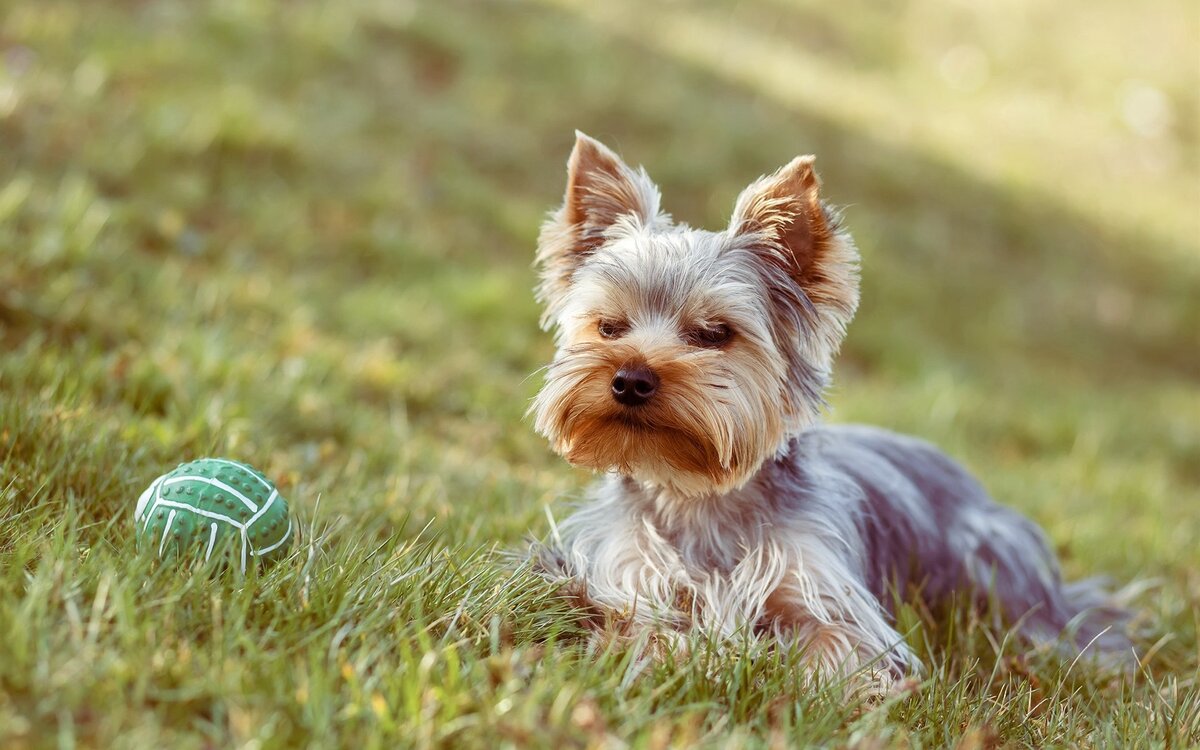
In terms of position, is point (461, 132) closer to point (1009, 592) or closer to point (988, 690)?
point (1009, 592)

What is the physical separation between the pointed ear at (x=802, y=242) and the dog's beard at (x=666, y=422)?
50 cm

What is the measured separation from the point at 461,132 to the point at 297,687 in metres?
8.93

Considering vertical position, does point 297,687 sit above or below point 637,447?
below

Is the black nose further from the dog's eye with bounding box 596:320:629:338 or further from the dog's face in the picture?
the dog's eye with bounding box 596:320:629:338

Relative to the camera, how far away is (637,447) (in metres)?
3.62

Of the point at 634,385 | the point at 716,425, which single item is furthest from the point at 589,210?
the point at 716,425

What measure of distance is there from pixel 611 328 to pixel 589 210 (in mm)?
569

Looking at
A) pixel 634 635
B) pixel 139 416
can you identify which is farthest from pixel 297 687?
pixel 139 416

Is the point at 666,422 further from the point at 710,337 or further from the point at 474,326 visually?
the point at 474,326

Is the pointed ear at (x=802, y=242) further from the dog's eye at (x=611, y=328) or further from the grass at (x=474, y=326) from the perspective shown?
the grass at (x=474, y=326)

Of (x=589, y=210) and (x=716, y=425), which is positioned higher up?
(x=589, y=210)

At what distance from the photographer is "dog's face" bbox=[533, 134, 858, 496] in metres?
3.55

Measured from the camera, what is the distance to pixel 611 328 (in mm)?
3918

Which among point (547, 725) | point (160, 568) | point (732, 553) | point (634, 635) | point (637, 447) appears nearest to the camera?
point (547, 725)
